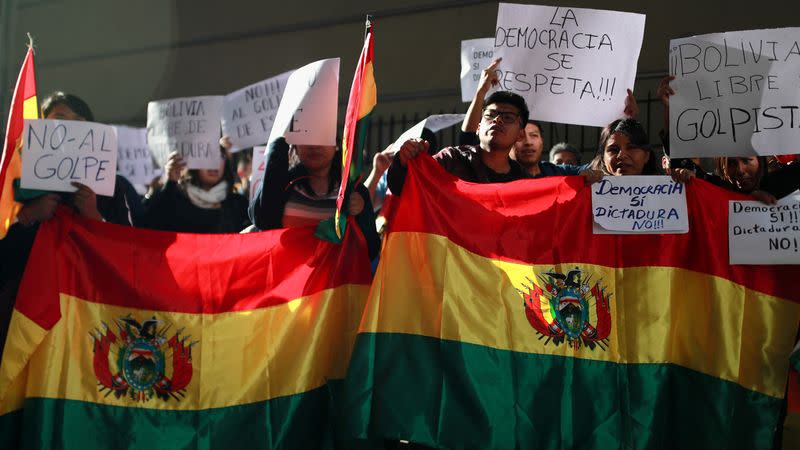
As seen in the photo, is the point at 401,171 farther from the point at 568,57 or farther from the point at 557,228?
the point at 568,57

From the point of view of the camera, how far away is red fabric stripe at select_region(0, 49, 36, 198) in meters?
4.92

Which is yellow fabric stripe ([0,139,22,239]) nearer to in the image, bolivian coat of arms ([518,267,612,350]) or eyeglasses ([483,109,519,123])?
eyeglasses ([483,109,519,123])

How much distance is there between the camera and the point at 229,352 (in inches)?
191

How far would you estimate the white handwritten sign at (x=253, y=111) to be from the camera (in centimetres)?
680

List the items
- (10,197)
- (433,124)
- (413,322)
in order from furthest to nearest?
(433,124)
(10,197)
(413,322)

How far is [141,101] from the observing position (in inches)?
543

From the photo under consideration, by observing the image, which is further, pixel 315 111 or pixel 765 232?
pixel 315 111

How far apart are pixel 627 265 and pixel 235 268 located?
70.8 inches

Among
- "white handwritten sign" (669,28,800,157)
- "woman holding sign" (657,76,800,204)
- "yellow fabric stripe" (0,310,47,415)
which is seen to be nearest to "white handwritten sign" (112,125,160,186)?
"yellow fabric stripe" (0,310,47,415)

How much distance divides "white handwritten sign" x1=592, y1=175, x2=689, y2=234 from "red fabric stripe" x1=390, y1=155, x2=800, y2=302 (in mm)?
48

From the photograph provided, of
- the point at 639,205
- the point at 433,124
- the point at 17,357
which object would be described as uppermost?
the point at 433,124

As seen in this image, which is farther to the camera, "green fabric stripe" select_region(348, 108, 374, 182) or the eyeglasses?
the eyeglasses

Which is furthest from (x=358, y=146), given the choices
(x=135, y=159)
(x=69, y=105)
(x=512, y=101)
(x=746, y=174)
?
(x=135, y=159)

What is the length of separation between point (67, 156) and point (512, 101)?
2142 mm
